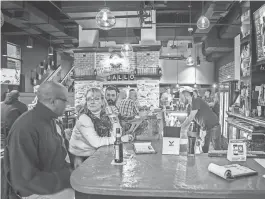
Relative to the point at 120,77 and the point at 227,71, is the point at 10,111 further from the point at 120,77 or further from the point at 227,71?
the point at 227,71

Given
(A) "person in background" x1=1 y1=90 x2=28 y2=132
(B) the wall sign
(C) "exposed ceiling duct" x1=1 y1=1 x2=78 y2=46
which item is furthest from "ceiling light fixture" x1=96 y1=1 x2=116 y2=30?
(B) the wall sign

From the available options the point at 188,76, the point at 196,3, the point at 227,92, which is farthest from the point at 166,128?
the point at 188,76

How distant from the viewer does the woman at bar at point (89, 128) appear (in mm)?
2824

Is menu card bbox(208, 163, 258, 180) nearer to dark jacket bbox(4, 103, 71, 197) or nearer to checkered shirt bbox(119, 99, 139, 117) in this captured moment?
dark jacket bbox(4, 103, 71, 197)

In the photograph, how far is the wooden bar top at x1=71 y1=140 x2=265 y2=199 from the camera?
5.14ft

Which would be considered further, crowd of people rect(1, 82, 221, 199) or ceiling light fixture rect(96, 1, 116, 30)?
ceiling light fixture rect(96, 1, 116, 30)

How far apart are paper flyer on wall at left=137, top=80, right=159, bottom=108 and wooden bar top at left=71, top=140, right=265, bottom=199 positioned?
7.77 meters

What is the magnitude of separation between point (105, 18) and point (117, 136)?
11.0 ft

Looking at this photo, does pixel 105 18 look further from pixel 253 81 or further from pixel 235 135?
pixel 235 135

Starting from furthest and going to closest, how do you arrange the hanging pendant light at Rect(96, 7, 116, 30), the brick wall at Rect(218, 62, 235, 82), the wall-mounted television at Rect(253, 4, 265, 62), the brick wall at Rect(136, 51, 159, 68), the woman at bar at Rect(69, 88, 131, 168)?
the brick wall at Rect(218, 62, 235, 82) → the brick wall at Rect(136, 51, 159, 68) → the wall-mounted television at Rect(253, 4, 265, 62) → the hanging pendant light at Rect(96, 7, 116, 30) → the woman at bar at Rect(69, 88, 131, 168)

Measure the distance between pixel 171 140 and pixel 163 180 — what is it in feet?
2.35

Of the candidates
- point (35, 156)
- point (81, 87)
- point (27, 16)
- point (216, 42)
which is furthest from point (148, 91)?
point (35, 156)

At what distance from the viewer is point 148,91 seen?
32.8 feet

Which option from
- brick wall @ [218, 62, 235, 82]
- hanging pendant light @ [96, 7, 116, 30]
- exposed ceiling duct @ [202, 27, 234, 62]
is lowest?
brick wall @ [218, 62, 235, 82]
